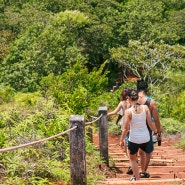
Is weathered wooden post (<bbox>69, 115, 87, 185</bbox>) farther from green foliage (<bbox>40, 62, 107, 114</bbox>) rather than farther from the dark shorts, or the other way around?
green foliage (<bbox>40, 62, 107, 114</bbox>)

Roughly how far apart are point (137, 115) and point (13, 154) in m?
1.66

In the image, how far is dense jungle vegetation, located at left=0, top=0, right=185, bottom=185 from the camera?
5.82 metres

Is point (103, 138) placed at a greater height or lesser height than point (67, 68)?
lesser

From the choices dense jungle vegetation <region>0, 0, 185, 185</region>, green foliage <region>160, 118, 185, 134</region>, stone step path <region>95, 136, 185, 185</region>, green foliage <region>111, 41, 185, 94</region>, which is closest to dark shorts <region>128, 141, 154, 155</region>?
A: stone step path <region>95, 136, 185, 185</region>

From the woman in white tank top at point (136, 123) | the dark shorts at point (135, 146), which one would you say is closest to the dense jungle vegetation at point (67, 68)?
the dark shorts at point (135, 146)

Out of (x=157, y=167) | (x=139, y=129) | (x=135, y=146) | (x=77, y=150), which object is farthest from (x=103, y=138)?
(x=77, y=150)

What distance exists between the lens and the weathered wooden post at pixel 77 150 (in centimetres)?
457

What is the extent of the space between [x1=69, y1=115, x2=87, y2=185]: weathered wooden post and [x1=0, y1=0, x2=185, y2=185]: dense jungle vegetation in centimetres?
40

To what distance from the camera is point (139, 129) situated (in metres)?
5.39

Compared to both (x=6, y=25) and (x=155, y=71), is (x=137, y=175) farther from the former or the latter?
(x=6, y=25)

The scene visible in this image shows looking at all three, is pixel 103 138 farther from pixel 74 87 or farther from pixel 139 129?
pixel 74 87

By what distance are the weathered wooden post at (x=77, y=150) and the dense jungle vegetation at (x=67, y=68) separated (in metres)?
0.40

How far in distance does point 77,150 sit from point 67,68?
57.1 feet

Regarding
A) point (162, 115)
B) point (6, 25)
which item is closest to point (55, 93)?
point (162, 115)
